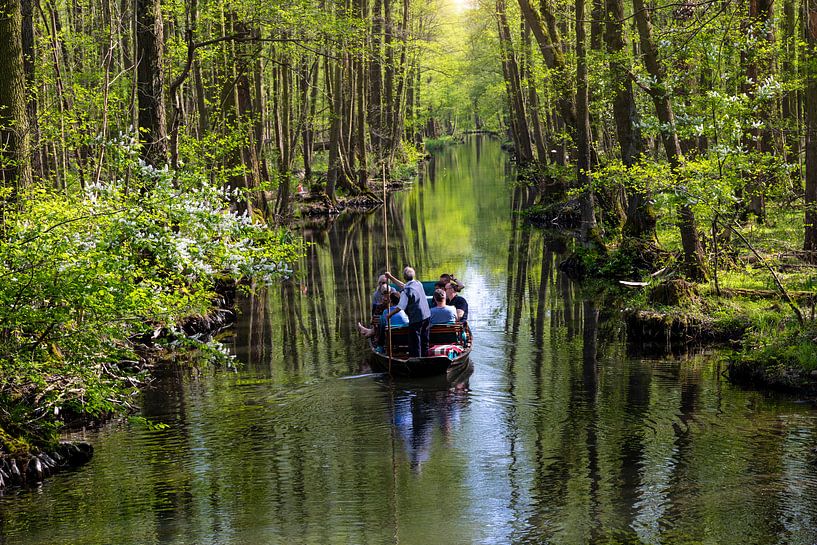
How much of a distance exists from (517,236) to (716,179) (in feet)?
47.3

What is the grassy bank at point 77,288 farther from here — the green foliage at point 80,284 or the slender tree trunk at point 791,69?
the slender tree trunk at point 791,69

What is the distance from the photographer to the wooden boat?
13781mm

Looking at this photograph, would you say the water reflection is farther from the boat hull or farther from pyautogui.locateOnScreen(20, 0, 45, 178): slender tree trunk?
pyautogui.locateOnScreen(20, 0, 45, 178): slender tree trunk

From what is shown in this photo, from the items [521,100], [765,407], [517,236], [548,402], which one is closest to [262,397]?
[548,402]

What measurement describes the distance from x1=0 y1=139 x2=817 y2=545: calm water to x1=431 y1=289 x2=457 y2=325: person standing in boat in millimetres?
815

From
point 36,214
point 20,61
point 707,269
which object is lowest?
point 707,269

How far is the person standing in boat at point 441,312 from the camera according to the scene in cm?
1472

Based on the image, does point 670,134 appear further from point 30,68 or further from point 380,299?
point 30,68

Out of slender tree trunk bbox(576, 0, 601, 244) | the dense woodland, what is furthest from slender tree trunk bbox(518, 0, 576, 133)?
slender tree trunk bbox(576, 0, 601, 244)

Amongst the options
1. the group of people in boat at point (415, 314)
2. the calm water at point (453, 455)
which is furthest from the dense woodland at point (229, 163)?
the group of people in boat at point (415, 314)

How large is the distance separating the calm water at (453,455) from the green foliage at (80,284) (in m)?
1.01

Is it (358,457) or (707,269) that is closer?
(358,457)

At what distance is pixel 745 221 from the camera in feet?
69.2

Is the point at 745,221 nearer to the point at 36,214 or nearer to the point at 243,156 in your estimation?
the point at 243,156
